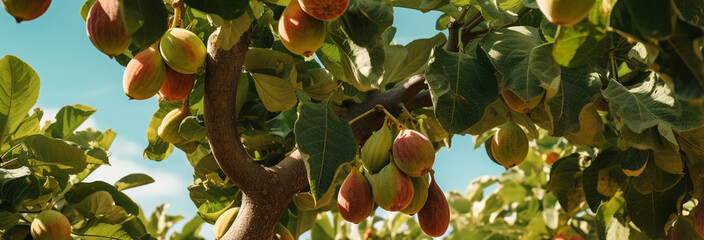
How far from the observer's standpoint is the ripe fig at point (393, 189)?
110 cm

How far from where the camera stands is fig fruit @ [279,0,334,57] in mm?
883

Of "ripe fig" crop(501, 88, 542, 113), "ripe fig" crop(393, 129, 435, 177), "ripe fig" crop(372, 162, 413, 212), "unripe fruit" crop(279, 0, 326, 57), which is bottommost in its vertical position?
"ripe fig" crop(372, 162, 413, 212)

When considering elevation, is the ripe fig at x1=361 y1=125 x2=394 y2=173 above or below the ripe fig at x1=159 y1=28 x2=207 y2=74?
below

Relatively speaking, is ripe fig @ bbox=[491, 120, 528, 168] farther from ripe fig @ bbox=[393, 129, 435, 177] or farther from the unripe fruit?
the unripe fruit

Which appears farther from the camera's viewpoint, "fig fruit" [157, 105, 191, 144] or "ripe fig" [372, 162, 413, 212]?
"fig fruit" [157, 105, 191, 144]

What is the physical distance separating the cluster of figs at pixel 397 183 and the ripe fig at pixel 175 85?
325 mm

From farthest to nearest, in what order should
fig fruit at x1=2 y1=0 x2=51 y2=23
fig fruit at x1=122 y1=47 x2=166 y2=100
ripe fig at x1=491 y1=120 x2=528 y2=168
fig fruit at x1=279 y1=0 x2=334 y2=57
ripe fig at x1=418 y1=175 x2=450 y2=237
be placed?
ripe fig at x1=491 y1=120 x2=528 y2=168
ripe fig at x1=418 y1=175 x2=450 y2=237
fig fruit at x1=122 y1=47 x2=166 y2=100
fig fruit at x1=279 y1=0 x2=334 y2=57
fig fruit at x1=2 y1=0 x2=51 y2=23

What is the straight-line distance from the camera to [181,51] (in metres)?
1.01

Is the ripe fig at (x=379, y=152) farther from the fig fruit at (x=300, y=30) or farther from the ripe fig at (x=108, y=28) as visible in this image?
the ripe fig at (x=108, y=28)

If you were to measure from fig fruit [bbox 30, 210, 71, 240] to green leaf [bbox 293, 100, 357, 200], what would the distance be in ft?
2.00

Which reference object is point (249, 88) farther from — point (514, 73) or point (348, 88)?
point (514, 73)

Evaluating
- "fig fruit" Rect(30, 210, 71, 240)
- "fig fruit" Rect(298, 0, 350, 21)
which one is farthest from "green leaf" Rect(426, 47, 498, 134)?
"fig fruit" Rect(30, 210, 71, 240)

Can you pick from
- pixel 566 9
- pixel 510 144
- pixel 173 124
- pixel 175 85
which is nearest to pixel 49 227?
pixel 173 124

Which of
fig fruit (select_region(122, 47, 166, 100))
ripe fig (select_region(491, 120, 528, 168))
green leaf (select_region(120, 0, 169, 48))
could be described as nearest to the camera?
green leaf (select_region(120, 0, 169, 48))
